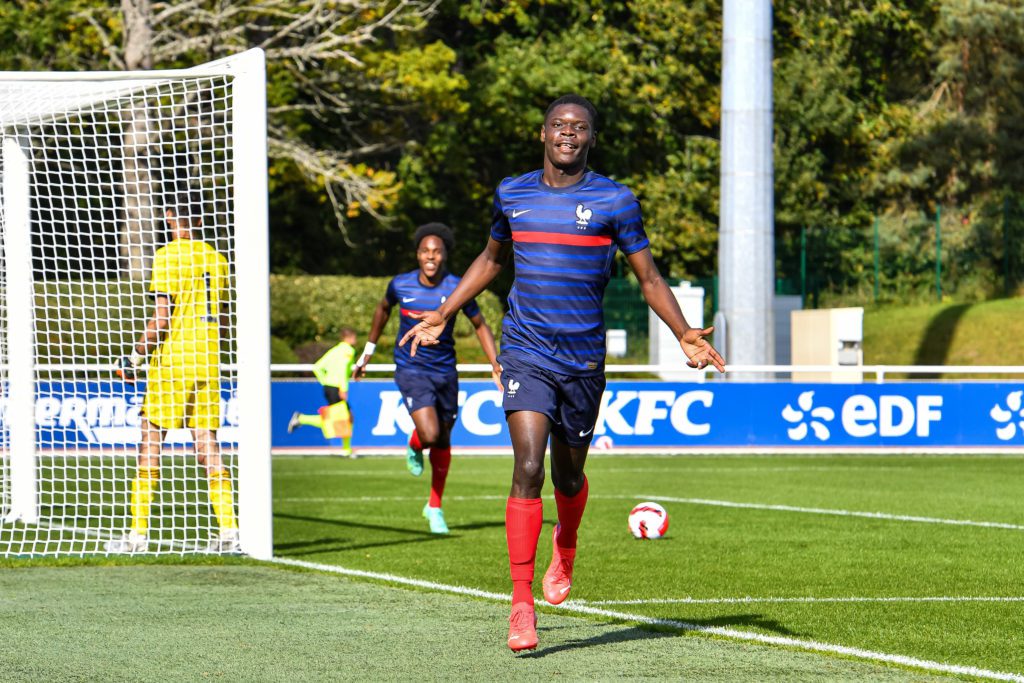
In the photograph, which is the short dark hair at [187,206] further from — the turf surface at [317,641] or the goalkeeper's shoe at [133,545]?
the turf surface at [317,641]

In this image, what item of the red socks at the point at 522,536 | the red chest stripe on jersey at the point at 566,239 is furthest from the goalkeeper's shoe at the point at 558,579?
the red chest stripe on jersey at the point at 566,239

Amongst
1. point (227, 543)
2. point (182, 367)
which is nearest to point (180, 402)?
point (182, 367)

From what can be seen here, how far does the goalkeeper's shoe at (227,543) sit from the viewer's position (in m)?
10.2

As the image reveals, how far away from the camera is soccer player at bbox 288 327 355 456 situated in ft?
69.5

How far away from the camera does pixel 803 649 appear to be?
6707 mm

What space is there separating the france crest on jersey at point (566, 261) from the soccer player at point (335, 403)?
14479 millimetres

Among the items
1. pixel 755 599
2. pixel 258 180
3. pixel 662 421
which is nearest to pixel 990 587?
pixel 755 599

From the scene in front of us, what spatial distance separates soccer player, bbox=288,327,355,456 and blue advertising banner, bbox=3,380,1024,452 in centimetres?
30

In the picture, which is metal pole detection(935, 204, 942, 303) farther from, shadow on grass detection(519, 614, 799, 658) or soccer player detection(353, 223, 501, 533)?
shadow on grass detection(519, 614, 799, 658)

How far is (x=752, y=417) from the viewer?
22.3 metres

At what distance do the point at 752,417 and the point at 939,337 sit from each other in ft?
53.4

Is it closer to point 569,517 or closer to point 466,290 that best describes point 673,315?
point 466,290

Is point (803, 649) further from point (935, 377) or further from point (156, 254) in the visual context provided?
point (935, 377)

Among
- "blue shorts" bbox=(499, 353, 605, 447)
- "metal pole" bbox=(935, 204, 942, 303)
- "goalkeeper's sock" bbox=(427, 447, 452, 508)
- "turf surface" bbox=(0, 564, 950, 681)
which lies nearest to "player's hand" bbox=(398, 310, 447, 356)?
"blue shorts" bbox=(499, 353, 605, 447)
